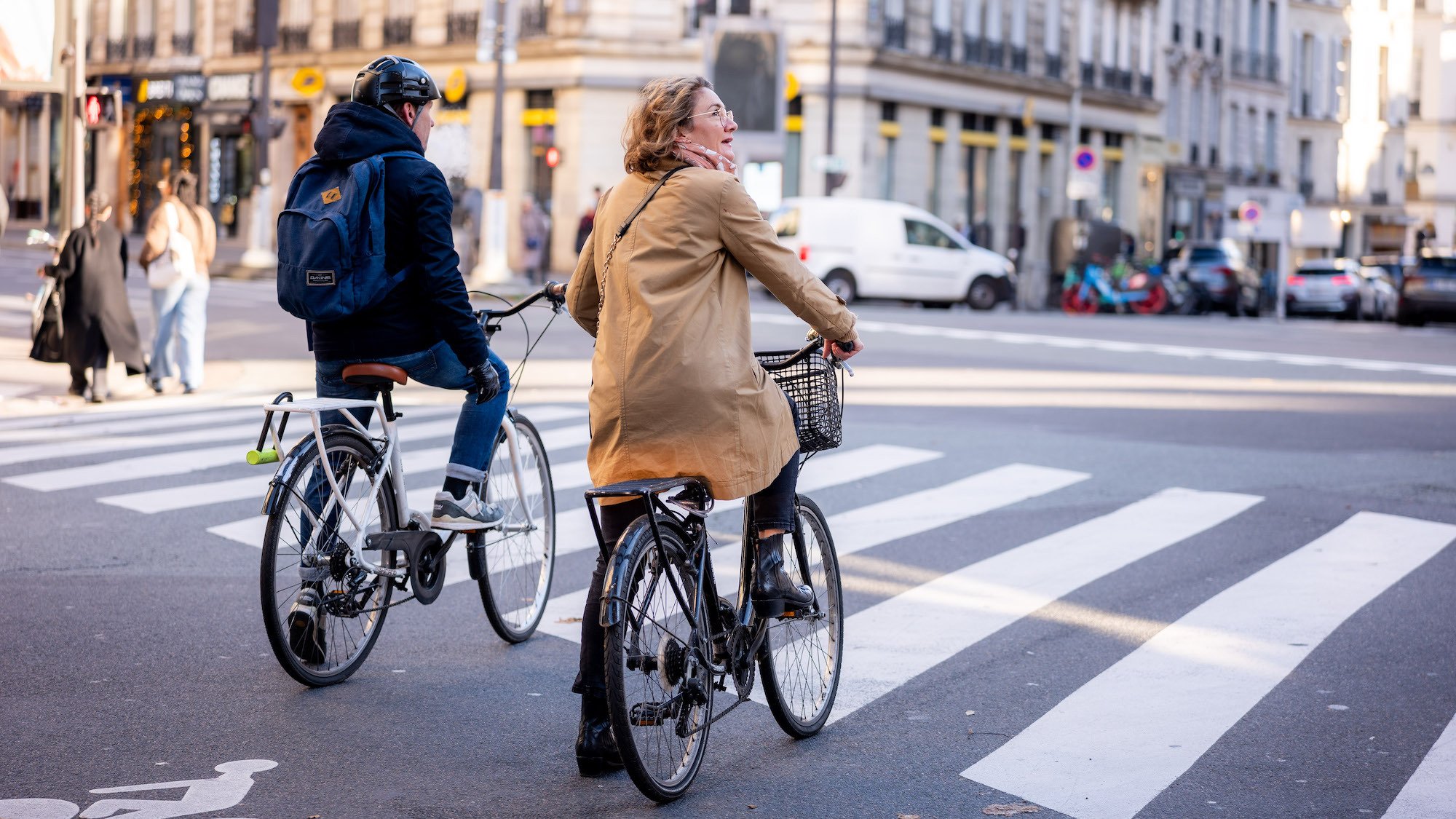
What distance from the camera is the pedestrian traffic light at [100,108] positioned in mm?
16500

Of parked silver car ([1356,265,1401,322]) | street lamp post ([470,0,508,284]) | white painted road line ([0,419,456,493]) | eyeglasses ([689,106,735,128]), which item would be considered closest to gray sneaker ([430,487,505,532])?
eyeglasses ([689,106,735,128])

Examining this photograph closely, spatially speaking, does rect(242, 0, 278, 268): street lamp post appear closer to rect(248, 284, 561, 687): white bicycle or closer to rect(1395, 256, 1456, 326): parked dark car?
rect(1395, 256, 1456, 326): parked dark car

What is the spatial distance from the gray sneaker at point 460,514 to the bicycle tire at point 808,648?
1166 millimetres

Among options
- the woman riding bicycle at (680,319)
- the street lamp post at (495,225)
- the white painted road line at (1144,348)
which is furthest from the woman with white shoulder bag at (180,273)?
the street lamp post at (495,225)

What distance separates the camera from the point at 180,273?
1390 cm

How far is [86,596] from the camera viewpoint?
680 centimetres

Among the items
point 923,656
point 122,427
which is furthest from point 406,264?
point 122,427

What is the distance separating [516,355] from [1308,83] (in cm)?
5713

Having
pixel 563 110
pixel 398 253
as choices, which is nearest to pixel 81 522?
pixel 398 253

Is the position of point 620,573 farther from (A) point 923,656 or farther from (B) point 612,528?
(A) point 923,656

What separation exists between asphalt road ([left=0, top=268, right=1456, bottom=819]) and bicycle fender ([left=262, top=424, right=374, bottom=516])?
0.63 metres

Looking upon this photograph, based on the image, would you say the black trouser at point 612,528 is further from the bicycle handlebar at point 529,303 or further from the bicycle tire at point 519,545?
the bicycle tire at point 519,545

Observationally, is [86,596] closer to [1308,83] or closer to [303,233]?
[303,233]

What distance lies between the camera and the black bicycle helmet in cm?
541
